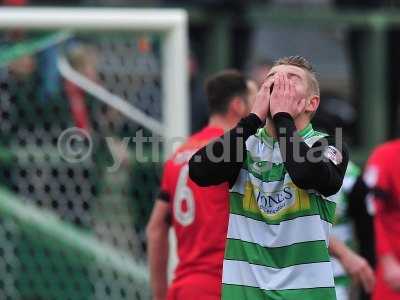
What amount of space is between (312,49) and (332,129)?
14.0 ft

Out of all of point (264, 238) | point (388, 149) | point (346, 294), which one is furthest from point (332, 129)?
point (264, 238)

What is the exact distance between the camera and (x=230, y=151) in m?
4.45

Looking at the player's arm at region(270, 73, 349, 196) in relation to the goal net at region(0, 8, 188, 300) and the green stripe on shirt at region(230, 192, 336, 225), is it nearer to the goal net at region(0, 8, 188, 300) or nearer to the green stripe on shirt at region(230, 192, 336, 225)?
the green stripe on shirt at region(230, 192, 336, 225)

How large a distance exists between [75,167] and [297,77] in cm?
289

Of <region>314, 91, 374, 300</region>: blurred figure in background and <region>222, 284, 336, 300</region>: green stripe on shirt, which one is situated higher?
<region>222, 284, 336, 300</region>: green stripe on shirt

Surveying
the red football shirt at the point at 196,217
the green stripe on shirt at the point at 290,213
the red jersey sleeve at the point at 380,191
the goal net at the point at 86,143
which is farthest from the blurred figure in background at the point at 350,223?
the green stripe on shirt at the point at 290,213

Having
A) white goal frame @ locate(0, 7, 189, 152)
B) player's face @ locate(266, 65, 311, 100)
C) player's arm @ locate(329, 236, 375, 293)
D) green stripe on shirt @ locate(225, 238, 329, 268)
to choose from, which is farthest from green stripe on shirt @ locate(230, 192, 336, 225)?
white goal frame @ locate(0, 7, 189, 152)

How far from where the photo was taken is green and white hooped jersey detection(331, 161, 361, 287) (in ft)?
22.1

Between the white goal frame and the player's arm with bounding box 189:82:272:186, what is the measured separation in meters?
2.36

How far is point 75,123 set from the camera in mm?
7023

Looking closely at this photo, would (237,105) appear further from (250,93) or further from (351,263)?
(351,263)

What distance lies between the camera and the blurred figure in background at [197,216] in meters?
5.44

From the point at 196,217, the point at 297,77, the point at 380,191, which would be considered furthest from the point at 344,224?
the point at 297,77

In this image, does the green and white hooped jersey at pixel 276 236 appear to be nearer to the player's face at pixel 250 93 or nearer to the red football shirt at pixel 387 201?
the player's face at pixel 250 93
